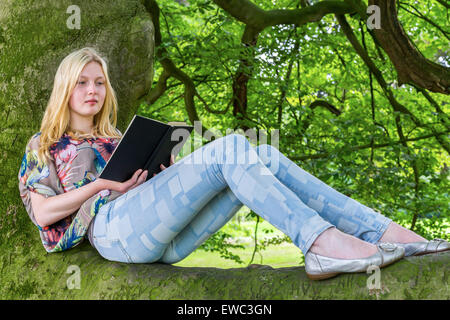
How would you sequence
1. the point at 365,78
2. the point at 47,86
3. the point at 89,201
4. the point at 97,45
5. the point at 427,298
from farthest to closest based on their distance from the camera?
1. the point at 365,78
2. the point at 97,45
3. the point at 47,86
4. the point at 89,201
5. the point at 427,298

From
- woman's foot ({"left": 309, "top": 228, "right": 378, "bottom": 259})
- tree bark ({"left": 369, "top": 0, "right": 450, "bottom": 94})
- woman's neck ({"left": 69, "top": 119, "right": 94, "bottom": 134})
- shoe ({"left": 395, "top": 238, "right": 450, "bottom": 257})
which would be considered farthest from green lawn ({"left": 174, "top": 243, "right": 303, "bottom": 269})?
woman's foot ({"left": 309, "top": 228, "right": 378, "bottom": 259})

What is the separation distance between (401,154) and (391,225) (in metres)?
2.38

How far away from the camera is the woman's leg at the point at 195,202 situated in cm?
175

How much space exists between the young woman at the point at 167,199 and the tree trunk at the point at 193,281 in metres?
0.05

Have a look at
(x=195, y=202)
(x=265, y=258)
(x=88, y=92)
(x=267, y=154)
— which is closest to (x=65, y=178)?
(x=88, y=92)

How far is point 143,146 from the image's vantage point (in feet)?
6.82

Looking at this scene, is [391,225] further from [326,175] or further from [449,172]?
[449,172]

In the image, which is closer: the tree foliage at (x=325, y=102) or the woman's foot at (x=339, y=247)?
the woman's foot at (x=339, y=247)

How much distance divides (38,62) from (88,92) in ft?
1.70

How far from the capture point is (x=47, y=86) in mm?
2605

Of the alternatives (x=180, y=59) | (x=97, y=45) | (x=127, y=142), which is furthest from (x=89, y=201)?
(x=180, y=59)

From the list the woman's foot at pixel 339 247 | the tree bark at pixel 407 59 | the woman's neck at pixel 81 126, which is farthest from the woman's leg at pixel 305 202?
the tree bark at pixel 407 59

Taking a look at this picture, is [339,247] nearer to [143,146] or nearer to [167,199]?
[167,199]

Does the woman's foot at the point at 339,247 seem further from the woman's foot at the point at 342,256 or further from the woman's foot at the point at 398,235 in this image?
the woman's foot at the point at 398,235
